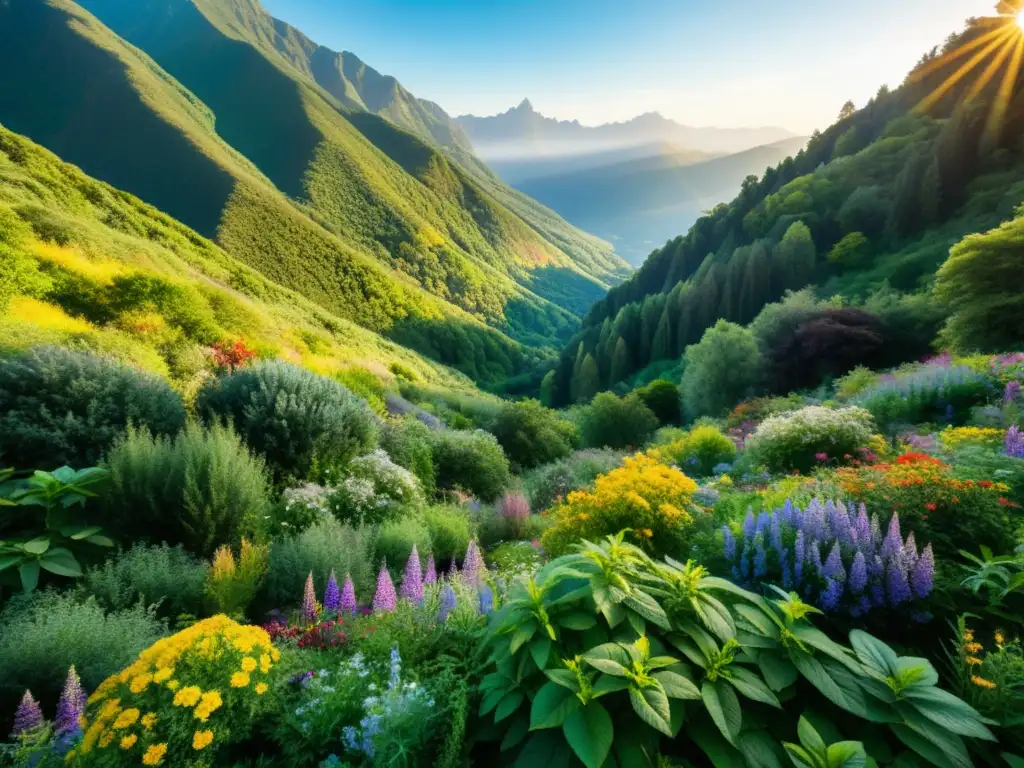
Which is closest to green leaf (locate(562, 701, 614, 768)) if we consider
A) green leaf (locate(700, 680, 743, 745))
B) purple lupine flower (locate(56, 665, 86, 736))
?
green leaf (locate(700, 680, 743, 745))

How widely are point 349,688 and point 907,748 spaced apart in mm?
2568

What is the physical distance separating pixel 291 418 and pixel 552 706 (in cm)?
625

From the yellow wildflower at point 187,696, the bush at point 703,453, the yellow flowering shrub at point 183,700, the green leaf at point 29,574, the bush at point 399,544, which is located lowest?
the bush at point 703,453

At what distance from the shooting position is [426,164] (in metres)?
150

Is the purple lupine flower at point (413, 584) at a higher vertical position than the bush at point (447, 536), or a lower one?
higher

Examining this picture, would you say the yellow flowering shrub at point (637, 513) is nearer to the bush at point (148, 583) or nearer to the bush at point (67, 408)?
the bush at point (148, 583)

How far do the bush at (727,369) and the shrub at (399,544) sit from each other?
828 inches

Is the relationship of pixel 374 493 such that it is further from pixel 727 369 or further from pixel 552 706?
pixel 727 369

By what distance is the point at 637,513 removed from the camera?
4.74 m

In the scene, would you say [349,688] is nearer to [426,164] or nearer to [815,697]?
[815,697]

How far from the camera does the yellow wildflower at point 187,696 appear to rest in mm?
2099

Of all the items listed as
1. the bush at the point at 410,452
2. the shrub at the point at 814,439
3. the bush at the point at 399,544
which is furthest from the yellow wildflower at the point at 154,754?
the shrub at the point at 814,439

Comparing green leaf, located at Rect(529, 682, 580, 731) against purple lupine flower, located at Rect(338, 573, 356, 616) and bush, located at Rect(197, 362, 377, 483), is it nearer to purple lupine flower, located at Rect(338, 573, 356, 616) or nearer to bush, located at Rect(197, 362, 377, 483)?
purple lupine flower, located at Rect(338, 573, 356, 616)

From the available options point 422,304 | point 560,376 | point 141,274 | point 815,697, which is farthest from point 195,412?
point 422,304
